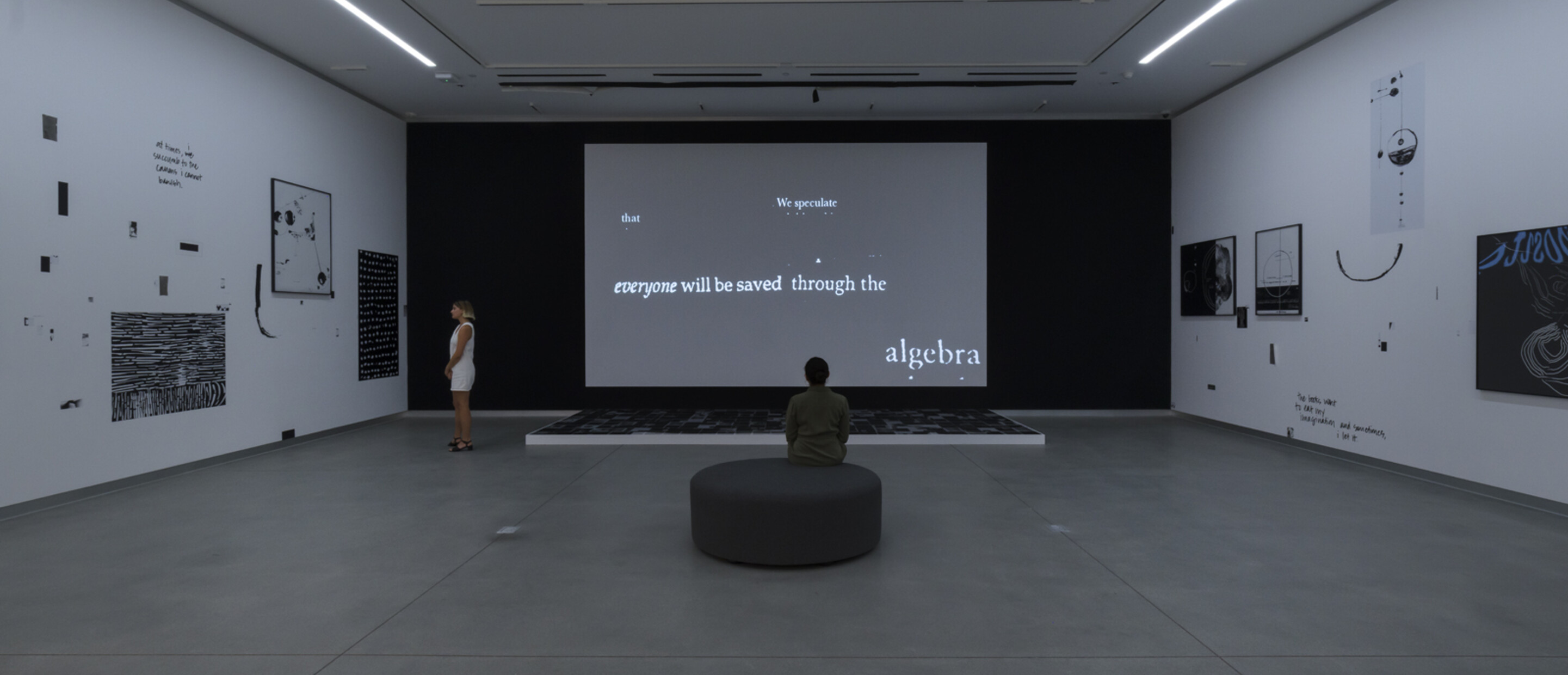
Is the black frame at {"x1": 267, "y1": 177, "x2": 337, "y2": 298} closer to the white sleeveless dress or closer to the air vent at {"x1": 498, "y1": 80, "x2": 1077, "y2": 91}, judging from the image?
the white sleeveless dress

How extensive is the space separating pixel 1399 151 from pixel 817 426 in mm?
5427

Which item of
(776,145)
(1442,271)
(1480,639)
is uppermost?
(776,145)

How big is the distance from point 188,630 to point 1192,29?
7.90m

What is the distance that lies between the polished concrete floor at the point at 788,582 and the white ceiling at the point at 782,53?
3837mm

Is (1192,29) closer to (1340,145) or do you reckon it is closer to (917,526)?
(1340,145)

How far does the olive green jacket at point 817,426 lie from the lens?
3.71m

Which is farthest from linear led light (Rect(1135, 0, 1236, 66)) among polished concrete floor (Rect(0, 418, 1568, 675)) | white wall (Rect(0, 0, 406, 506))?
polished concrete floor (Rect(0, 418, 1568, 675))

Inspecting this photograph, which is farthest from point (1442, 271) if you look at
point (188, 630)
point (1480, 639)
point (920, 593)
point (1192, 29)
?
point (188, 630)

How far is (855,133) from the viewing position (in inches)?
348

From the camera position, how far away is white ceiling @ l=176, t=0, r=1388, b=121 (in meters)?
5.76

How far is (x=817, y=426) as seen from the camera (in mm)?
3715

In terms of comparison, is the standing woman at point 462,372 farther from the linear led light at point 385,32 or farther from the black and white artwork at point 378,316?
the linear led light at point 385,32

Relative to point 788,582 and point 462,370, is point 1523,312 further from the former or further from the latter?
point 462,370

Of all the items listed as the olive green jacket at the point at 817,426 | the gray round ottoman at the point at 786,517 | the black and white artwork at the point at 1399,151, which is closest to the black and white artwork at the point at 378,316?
the gray round ottoman at the point at 786,517
